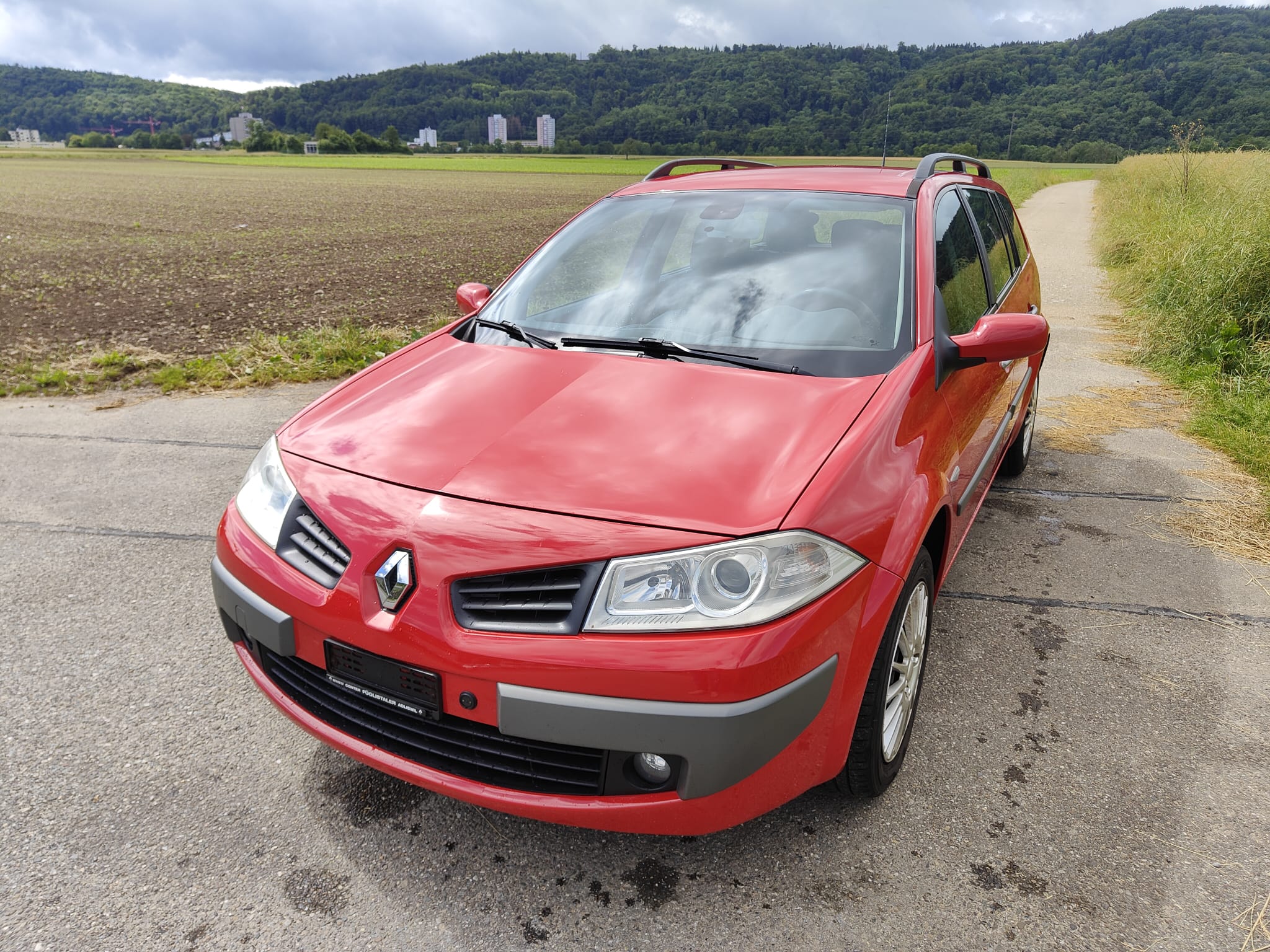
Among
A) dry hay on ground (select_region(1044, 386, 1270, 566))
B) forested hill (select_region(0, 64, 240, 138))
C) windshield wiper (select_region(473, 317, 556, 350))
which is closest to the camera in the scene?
windshield wiper (select_region(473, 317, 556, 350))

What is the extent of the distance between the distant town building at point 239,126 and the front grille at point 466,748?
133090 mm

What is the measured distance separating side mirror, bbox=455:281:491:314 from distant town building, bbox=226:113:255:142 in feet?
431

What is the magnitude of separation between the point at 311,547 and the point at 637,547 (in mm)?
821

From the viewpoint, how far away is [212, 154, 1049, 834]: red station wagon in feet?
5.66

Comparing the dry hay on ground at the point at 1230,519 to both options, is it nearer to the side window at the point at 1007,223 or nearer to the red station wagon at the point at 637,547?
the side window at the point at 1007,223

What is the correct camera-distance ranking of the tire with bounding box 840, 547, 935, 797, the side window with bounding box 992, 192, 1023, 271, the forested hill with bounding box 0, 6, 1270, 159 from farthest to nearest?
the forested hill with bounding box 0, 6, 1270, 159 < the side window with bounding box 992, 192, 1023, 271 < the tire with bounding box 840, 547, 935, 797

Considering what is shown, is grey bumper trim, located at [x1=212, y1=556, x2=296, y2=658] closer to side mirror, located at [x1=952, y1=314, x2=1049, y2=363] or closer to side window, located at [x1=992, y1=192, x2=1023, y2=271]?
side mirror, located at [x1=952, y1=314, x2=1049, y2=363]

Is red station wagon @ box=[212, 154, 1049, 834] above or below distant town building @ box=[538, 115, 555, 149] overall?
below

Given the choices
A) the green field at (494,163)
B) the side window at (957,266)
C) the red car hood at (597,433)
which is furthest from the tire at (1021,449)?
the green field at (494,163)

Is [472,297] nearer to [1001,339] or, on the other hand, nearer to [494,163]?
[1001,339]

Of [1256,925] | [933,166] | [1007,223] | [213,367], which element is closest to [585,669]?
[1256,925]

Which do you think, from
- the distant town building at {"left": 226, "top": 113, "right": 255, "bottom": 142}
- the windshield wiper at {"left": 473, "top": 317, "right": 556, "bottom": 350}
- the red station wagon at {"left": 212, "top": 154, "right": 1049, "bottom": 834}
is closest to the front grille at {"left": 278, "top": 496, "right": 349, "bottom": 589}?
the red station wagon at {"left": 212, "top": 154, "right": 1049, "bottom": 834}

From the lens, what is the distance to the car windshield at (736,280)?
2590 millimetres

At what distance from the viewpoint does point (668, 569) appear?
1.75 meters
